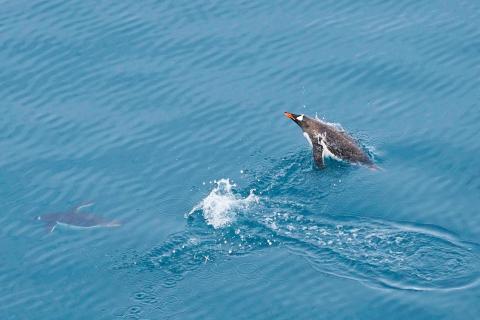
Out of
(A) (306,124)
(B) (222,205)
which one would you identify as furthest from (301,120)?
(B) (222,205)

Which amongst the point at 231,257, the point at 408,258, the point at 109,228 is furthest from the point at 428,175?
the point at 109,228

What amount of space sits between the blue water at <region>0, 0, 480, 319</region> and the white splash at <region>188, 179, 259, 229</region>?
0.25 ft

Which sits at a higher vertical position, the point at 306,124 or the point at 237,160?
the point at 306,124

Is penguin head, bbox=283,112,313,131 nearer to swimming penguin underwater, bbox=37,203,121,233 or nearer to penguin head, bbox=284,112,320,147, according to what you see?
penguin head, bbox=284,112,320,147

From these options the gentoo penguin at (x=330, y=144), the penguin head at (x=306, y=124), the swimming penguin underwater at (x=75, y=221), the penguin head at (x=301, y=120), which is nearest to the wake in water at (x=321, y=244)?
the swimming penguin underwater at (x=75, y=221)

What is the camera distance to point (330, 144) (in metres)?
35.7

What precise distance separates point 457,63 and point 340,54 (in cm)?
506

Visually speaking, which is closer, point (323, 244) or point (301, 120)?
point (323, 244)

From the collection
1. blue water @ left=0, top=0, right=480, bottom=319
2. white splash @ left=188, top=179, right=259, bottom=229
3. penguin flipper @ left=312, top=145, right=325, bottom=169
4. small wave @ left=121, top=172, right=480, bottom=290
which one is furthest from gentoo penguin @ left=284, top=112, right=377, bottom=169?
white splash @ left=188, top=179, right=259, bottom=229

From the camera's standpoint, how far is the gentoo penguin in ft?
116

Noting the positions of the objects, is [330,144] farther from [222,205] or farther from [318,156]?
[222,205]

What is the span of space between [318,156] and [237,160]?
3.20 metres

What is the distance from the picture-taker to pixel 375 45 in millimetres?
42250

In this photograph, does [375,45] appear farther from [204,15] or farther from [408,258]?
[408,258]
